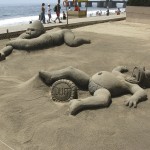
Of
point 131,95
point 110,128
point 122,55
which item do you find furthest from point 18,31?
point 110,128

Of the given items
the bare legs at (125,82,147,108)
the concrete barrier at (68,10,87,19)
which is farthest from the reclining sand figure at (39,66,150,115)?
the concrete barrier at (68,10,87,19)

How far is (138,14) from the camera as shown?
1393 cm

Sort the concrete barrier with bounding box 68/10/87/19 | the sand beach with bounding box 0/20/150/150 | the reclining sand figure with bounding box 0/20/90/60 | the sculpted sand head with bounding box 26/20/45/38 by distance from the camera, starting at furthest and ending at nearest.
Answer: the concrete barrier with bounding box 68/10/87/19, the sculpted sand head with bounding box 26/20/45/38, the reclining sand figure with bounding box 0/20/90/60, the sand beach with bounding box 0/20/150/150

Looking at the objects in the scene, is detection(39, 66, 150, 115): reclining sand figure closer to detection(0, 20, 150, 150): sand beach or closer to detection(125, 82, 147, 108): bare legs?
detection(125, 82, 147, 108): bare legs

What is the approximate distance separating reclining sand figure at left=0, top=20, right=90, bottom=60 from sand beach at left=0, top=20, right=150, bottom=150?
98cm

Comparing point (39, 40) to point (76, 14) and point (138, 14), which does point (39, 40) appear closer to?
point (138, 14)

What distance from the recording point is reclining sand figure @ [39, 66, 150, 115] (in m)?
5.70

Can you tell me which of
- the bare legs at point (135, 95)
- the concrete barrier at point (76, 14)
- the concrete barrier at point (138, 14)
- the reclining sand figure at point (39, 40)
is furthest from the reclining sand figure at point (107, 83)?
the concrete barrier at point (76, 14)

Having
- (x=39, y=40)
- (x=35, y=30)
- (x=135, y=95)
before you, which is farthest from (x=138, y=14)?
(x=135, y=95)

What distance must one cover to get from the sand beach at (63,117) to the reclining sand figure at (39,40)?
985mm

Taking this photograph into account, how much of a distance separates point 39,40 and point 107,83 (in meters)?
3.72

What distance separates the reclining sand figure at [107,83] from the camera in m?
5.70

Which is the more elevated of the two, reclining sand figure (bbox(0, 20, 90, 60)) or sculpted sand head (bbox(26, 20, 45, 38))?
sculpted sand head (bbox(26, 20, 45, 38))

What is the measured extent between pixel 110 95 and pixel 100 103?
41 centimetres
